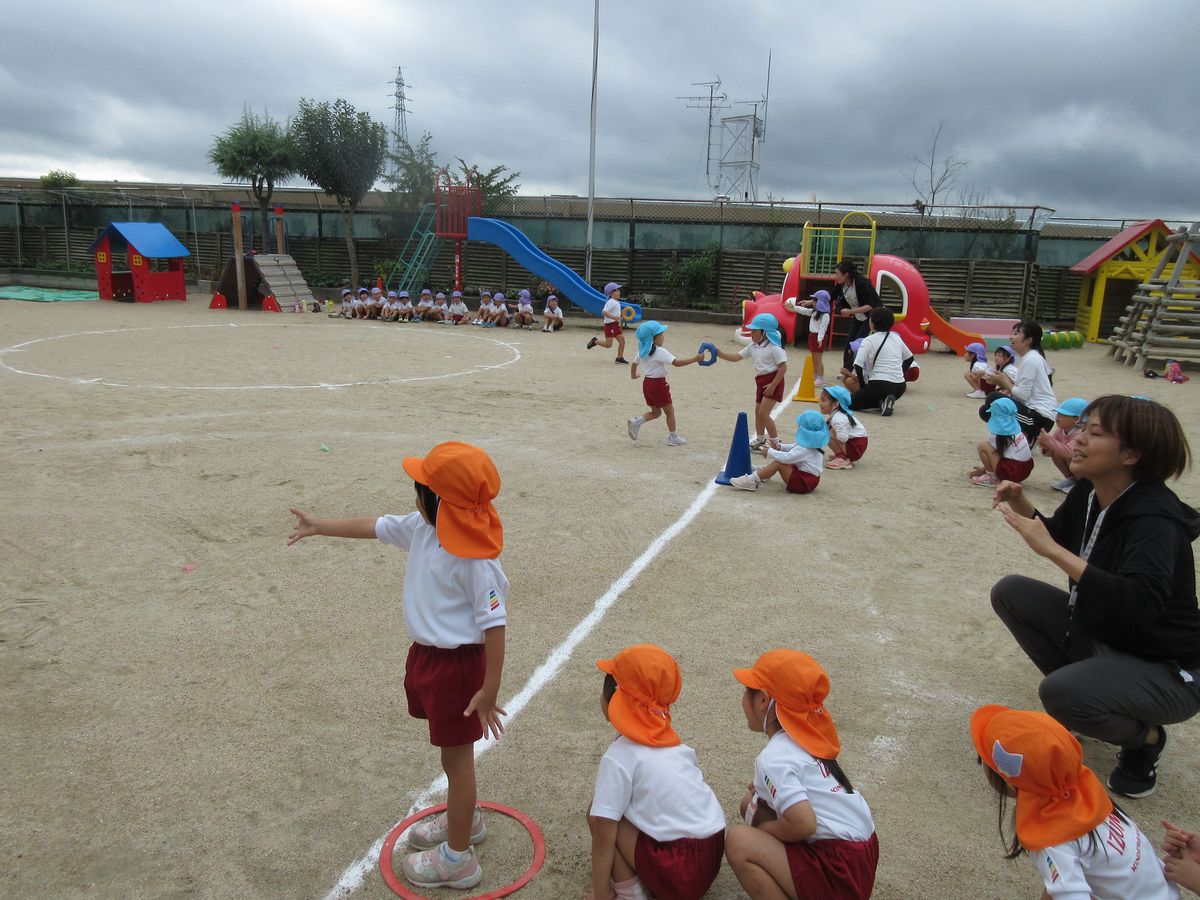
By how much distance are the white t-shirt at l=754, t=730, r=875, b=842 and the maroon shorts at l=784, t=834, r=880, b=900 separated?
1.1 inches

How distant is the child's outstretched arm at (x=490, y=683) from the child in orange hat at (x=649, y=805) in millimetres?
379

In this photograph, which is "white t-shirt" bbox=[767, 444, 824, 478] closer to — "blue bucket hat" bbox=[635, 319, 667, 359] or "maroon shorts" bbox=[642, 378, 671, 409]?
"maroon shorts" bbox=[642, 378, 671, 409]

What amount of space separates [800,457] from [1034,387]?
298cm

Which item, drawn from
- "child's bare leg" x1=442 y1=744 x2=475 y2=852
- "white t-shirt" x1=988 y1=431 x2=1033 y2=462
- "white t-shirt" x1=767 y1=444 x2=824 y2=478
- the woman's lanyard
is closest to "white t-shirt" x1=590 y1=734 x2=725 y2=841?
"child's bare leg" x1=442 y1=744 x2=475 y2=852

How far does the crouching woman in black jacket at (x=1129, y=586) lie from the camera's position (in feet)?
10.6

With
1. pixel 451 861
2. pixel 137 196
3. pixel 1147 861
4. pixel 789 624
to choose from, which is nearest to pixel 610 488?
pixel 789 624

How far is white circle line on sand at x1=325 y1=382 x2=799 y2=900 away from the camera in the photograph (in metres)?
3.06

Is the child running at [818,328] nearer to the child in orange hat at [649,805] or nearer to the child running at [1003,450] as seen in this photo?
the child running at [1003,450]

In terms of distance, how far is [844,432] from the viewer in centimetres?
845

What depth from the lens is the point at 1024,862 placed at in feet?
10.4

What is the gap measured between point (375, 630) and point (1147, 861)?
362 cm

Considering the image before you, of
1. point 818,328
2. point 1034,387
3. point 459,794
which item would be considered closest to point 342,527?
point 459,794

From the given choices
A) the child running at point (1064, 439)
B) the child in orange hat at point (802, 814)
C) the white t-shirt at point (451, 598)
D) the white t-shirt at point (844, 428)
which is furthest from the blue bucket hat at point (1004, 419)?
the white t-shirt at point (451, 598)

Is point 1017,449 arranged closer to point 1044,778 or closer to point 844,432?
point 844,432
